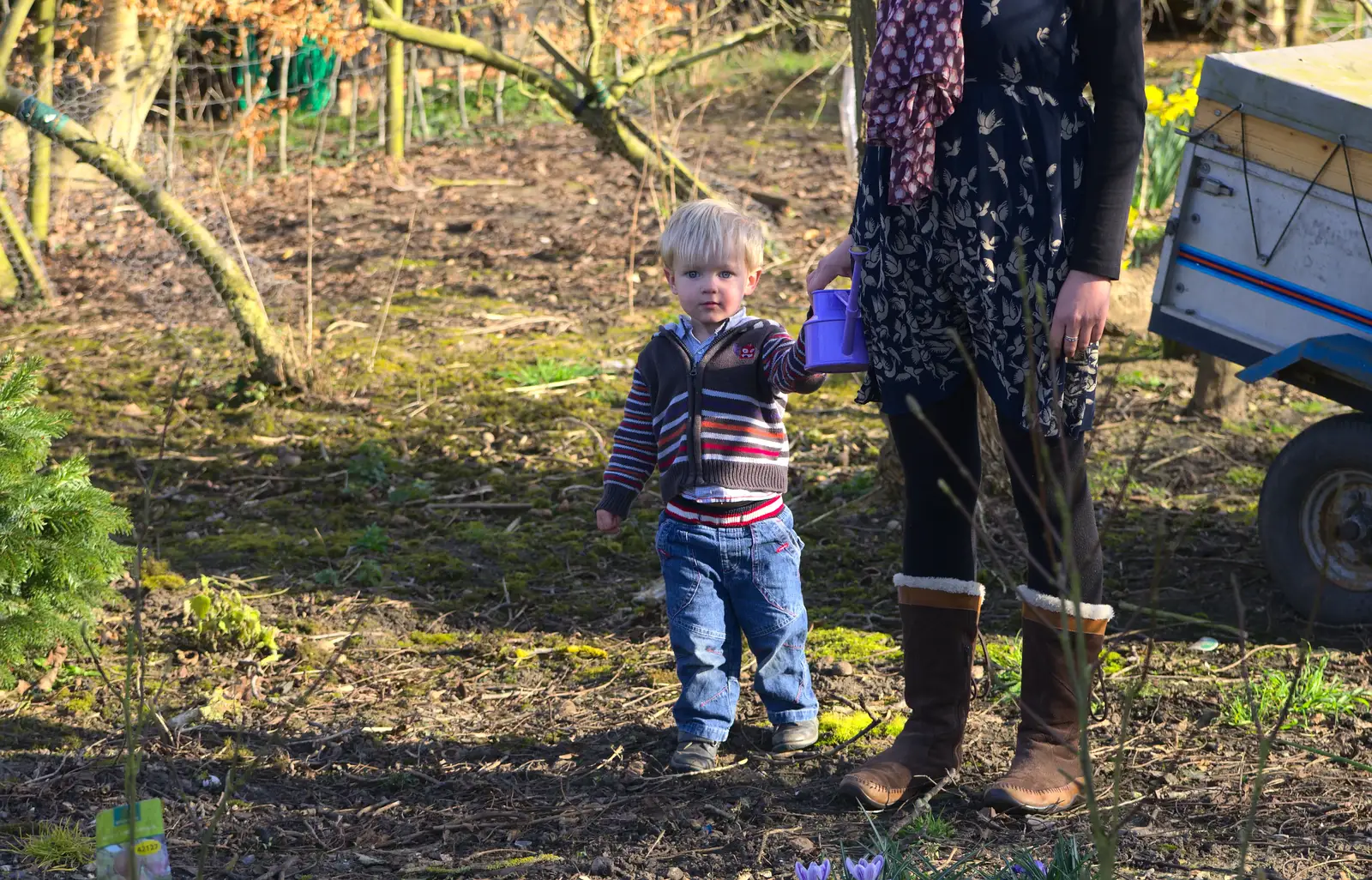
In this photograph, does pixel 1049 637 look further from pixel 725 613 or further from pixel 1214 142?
pixel 1214 142

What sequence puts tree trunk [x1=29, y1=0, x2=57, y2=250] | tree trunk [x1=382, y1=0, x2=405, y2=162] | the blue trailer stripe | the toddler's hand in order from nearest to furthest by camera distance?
the toddler's hand → the blue trailer stripe → tree trunk [x1=29, y1=0, x2=57, y2=250] → tree trunk [x1=382, y1=0, x2=405, y2=162]

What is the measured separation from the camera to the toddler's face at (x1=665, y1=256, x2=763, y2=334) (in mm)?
2969

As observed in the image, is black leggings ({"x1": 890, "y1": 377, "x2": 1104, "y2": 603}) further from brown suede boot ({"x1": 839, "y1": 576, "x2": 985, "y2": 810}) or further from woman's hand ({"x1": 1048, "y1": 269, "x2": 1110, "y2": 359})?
woman's hand ({"x1": 1048, "y1": 269, "x2": 1110, "y2": 359})

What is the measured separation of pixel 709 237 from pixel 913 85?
2.20 ft

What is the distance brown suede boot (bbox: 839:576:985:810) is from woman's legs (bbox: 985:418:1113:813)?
5.1 inches

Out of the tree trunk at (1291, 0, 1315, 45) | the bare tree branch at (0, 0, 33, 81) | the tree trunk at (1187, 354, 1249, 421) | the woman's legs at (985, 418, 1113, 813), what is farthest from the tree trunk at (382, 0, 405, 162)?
the woman's legs at (985, 418, 1113, 813)

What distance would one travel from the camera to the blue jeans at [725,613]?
9.84ft

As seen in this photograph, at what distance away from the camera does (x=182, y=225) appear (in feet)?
18.8

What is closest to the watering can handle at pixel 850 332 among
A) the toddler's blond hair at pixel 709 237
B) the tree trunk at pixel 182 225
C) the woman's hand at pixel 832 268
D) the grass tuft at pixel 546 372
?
the woman's hand at pixel 832 268

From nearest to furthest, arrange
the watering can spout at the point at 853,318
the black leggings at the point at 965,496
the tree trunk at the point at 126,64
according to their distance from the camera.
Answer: the black leggings at the point at 965,496
the watering can spout at the point at 853,318
the tree trunk at the point at 126,64

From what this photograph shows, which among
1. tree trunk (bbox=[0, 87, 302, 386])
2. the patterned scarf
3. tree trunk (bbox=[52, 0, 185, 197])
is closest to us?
the patterned scarf

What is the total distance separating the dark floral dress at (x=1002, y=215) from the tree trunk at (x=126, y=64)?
595cm

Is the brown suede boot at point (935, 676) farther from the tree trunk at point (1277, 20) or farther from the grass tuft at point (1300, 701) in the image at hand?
the tree trunk at point (1277, 20)

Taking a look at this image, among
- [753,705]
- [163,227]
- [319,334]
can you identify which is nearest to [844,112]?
[319,334]
